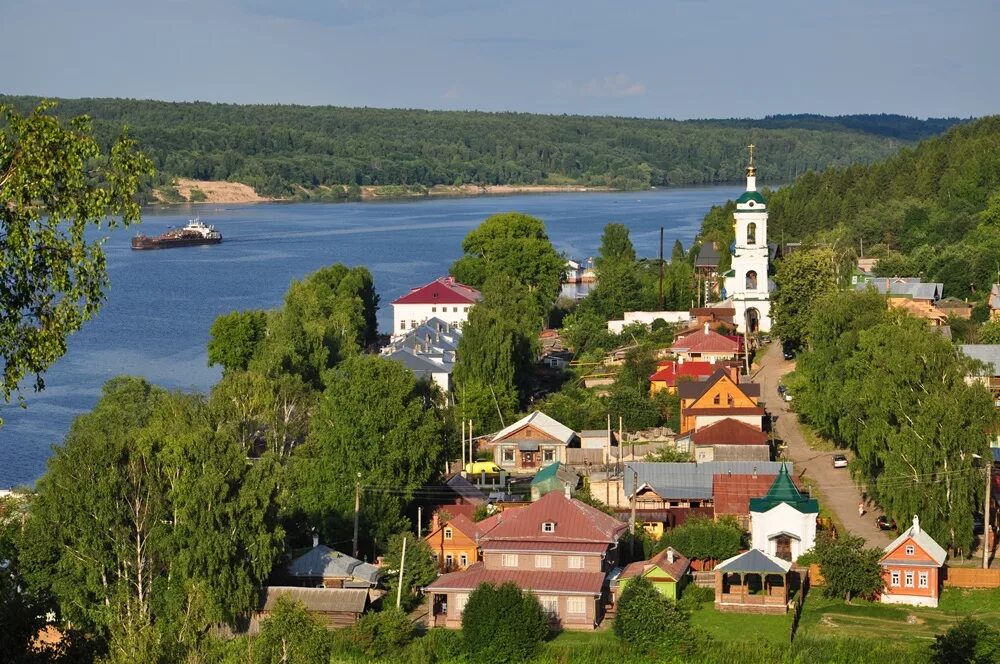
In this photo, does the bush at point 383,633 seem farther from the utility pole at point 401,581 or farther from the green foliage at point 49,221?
the green foliage at point 49,221

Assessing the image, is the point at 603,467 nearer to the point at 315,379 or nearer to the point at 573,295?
the point at 315,379

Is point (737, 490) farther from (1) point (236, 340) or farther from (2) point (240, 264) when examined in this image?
(2) point (240, 264)

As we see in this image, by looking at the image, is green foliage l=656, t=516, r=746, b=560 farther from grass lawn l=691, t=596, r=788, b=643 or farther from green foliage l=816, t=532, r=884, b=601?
grass lawn l=691, t=596, r=788, b=643

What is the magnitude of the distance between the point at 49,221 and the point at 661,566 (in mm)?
15653

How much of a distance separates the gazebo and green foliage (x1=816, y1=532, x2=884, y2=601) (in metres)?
0.65

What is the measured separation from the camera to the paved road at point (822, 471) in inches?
1065

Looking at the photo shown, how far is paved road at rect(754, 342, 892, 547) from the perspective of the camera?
27.1m

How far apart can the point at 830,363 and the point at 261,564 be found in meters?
15.9

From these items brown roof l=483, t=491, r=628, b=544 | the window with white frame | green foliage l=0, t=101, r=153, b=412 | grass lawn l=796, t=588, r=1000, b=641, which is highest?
green foliage l=0, t=101, r=153, b=412

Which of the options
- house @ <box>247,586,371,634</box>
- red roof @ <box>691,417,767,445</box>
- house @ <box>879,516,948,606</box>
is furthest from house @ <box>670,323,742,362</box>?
house @ <box>247,586,371,634</box>

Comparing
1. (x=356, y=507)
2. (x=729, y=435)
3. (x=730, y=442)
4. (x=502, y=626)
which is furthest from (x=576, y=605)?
(x=729, y=435)

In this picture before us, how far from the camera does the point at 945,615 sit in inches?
893

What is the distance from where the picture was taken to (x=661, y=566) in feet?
77.0

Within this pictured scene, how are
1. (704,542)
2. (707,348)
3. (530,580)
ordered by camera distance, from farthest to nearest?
(707,348)
(704,542)
(530,580)
